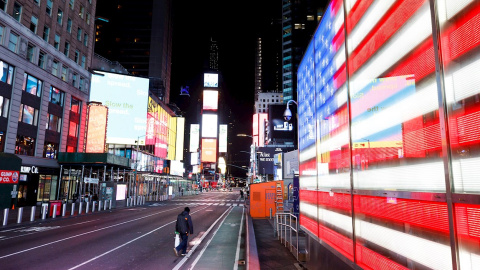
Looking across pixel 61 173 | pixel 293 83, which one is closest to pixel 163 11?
pixel 293 83

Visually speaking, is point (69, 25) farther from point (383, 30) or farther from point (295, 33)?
point (295, 33)

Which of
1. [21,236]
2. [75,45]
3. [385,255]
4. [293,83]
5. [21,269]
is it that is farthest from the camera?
[293,83]

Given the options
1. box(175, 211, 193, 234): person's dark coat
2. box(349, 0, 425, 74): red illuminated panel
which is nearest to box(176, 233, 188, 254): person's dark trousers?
box(175, 211, 193, 234): person's dark coat

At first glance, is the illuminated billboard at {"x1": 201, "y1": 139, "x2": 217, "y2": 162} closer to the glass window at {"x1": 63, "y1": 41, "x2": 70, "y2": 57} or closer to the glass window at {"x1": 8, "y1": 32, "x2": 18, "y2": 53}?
the glass window at {"x1": 63, "y1": 41, "x2": 70, "y2": 57}

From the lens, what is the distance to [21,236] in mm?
15797

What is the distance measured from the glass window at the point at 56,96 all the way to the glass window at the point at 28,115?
11.4 feet

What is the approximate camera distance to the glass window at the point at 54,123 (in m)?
40.3

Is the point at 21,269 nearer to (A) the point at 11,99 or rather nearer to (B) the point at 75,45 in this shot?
(A) the point at 11,99

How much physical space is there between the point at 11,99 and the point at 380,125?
4016 cm

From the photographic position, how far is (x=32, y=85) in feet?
121

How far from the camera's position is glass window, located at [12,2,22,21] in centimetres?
3372

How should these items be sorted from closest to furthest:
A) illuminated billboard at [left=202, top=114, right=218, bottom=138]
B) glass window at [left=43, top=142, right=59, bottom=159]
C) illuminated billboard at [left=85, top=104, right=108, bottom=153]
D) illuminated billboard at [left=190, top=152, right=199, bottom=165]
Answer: glass window at [left=43, top=142, right=59, bottom=159]
illuminated billboard at [left=85, top=104, right=108, bottom=153]
illuminated billboard at [left=190, top=152, right=199, bottom=165]
illuminated billboard at [left=202, top=114, right=218, bottom=138]

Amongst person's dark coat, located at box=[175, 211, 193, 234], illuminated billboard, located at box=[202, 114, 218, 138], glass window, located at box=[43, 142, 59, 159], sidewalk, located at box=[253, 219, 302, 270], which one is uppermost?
illuminated billboard, located at box=[202, 114, 218, 138]

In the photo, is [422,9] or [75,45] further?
[75,45]
